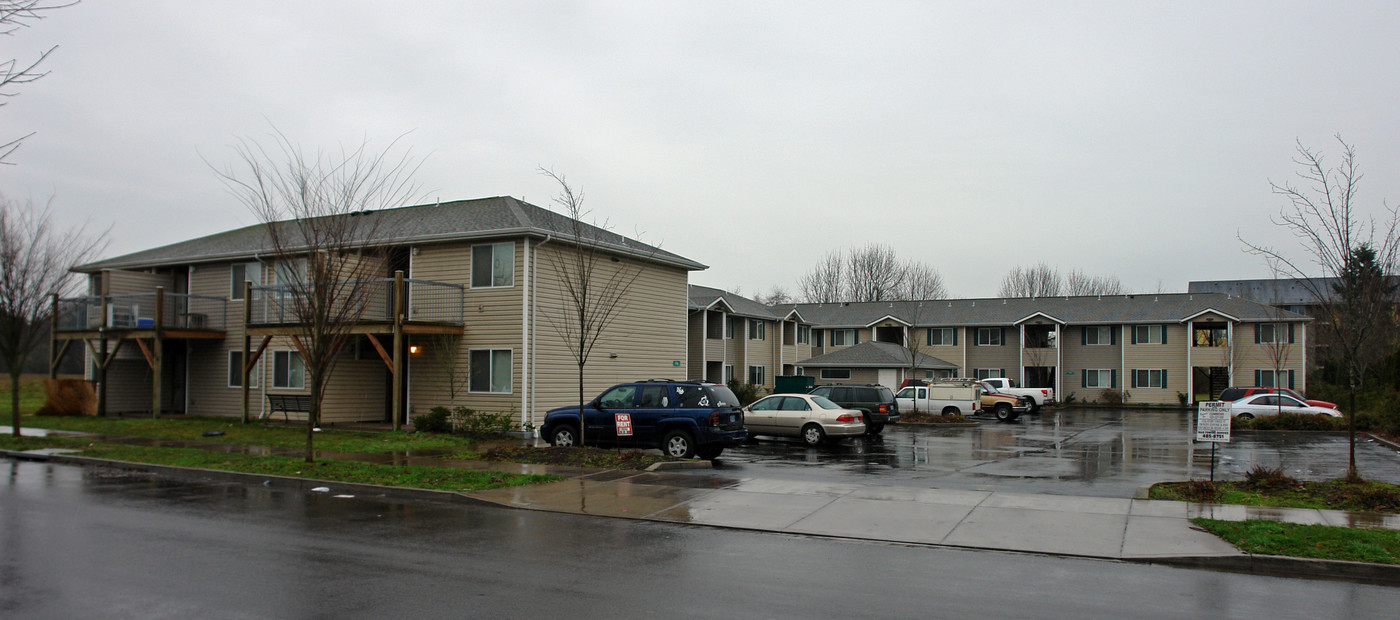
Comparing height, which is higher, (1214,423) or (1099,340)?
(1099,340)

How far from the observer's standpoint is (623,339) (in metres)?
26.7

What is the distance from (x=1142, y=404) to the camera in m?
48.9

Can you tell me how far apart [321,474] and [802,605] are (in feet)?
34.3

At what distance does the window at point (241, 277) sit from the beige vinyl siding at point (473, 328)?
22.4 feet

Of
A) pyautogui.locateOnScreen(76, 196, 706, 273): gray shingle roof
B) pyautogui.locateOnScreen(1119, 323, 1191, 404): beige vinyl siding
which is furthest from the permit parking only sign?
pyautogui.locateOnScreen(1119, 323, 1191, 404): beige vinyl siding

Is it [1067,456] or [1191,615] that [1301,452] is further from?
[1191,615]

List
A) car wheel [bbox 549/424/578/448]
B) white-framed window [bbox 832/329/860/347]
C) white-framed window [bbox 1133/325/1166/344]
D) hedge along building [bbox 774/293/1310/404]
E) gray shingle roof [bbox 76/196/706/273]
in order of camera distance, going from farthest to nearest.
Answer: white-framed window [bbox 832/329/860/347] < white-framed window [bbox 1133/325/1166/344] < hedge along building [bbox 774/293/1310/404] < gray shingle roof [bbox 76/196/706/273] < car wheel [bbox 549/424/578/448]

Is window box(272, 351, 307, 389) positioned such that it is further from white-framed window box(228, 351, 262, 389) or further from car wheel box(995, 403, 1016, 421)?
car wheel box(995, 403, 1016, 421)

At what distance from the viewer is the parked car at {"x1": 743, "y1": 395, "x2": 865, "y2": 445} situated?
21.5 meters

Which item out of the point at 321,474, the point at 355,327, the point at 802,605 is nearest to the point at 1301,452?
the point at 802,605

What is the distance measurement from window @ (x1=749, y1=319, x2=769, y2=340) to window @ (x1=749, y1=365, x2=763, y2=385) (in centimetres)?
150

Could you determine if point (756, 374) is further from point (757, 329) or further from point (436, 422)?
point (436, 422)

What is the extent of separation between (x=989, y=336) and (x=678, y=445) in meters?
41.2

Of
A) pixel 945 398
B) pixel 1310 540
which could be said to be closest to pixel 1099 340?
pixel 945 398
